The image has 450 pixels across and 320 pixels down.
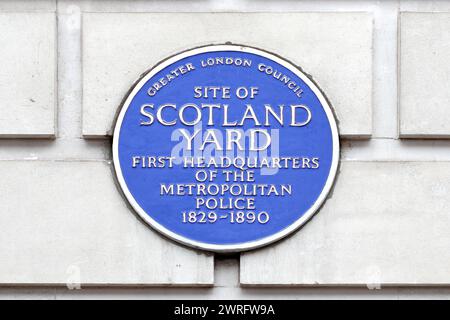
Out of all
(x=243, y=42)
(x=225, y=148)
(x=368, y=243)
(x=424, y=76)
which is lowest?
(x=368, y=243)

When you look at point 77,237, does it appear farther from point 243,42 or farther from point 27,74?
point 243,42

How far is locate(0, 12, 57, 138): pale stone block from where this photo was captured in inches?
443

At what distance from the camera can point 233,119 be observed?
36.8ft

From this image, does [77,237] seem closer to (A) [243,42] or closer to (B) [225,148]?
(B) [225,148]

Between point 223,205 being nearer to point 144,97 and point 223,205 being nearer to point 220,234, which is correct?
point 220,234

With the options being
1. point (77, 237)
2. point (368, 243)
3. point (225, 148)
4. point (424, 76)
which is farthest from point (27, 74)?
point (424, 76)

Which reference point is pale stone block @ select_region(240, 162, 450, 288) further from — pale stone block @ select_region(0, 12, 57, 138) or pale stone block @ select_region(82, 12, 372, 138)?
pale stone block @ select_region(0, 12, 57, 138)

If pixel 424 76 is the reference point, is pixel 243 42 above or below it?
above

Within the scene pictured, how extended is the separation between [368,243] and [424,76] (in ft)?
3.80

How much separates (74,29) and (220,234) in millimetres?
1665

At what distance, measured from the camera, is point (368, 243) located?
11.1 metres

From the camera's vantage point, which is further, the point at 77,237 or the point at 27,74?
the point at 27,74

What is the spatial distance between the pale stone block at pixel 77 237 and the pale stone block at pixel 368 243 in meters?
0.48
